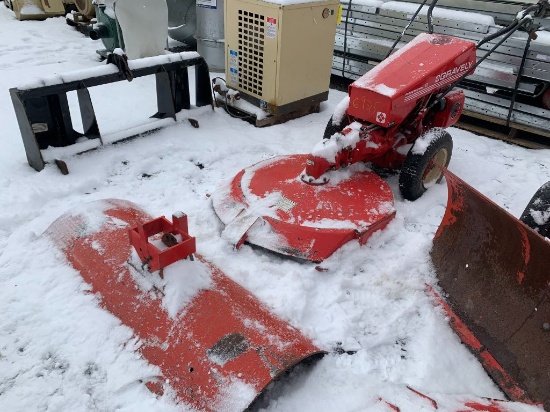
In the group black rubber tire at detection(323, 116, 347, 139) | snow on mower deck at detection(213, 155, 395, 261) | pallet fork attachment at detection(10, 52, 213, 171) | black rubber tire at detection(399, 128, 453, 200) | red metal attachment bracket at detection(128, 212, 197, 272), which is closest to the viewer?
red metal attachment bracket at detection(128, 212, 197, 272)

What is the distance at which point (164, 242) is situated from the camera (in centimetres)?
210

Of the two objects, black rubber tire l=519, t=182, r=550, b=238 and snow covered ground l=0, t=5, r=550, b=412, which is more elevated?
black rubber tire l=519, t=182, r=550, b=238

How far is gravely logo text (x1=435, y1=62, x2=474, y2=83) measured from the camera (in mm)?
3351

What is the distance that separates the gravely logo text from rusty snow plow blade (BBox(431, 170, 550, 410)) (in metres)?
1.16

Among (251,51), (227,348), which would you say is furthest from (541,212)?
(251,51)

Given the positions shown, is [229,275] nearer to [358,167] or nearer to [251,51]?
[358,167]

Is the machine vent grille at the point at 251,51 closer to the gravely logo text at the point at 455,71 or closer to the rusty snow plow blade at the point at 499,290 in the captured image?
the gravely logo text at the point at 455,71

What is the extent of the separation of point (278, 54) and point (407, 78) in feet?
5.35

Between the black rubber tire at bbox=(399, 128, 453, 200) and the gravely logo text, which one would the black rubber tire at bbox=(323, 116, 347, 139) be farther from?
the gravely logo text

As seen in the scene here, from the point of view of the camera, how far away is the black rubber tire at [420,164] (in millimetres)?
3295

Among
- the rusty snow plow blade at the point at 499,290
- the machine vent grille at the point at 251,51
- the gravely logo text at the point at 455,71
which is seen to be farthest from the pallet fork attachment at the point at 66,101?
the rusty snow plow blade at the point at 499,290

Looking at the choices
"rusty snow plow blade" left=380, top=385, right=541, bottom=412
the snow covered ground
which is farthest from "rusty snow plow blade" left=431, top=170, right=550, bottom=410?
"rusty snow plow blade" left=380, top=385, right=541, bottom=412

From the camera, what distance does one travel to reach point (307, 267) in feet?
8.93

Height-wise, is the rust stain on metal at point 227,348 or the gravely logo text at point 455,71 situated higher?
the gravely logo text at point 455,71
